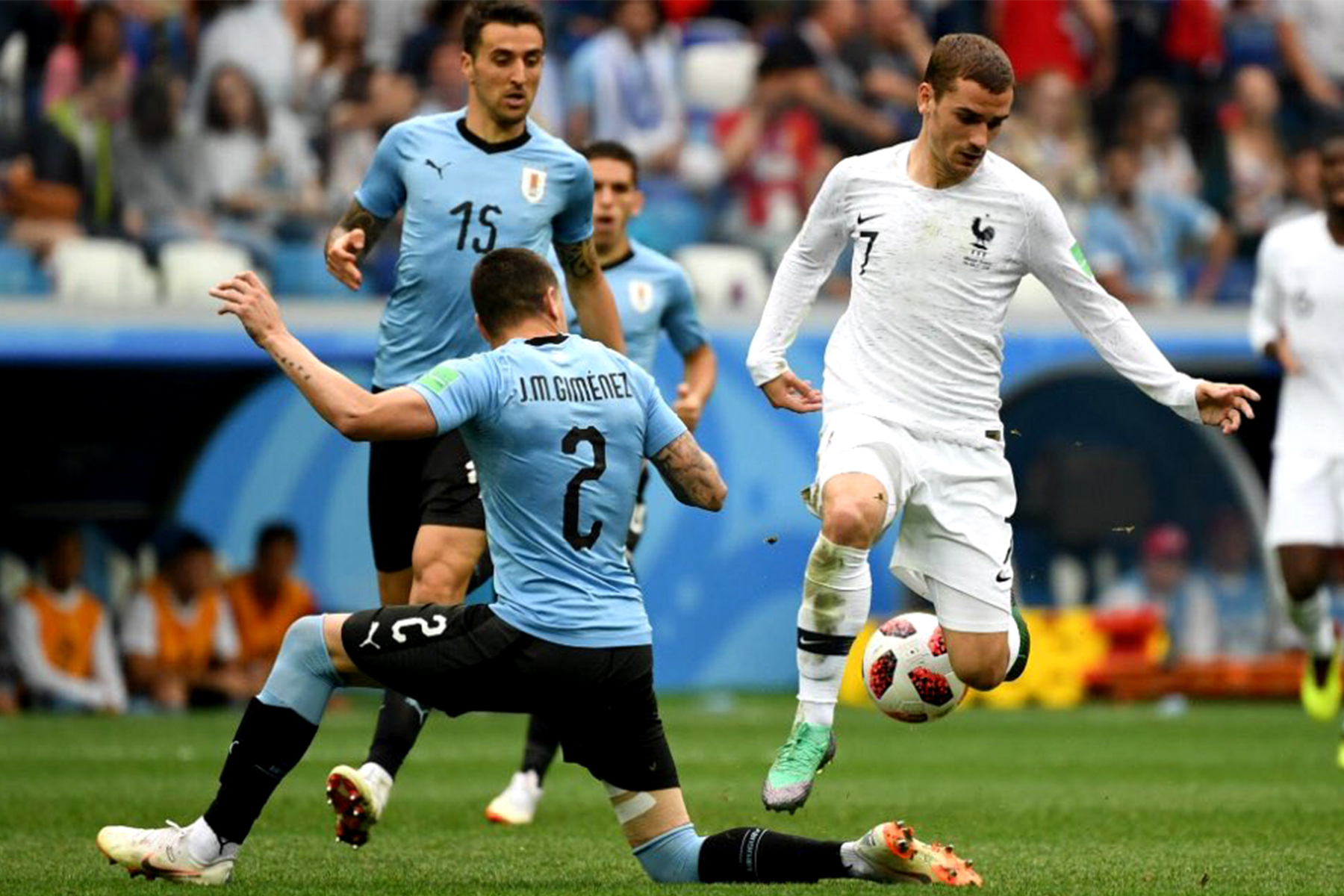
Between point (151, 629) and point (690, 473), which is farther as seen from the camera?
point (151, 629)

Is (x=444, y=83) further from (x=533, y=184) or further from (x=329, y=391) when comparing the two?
(x=329, y=391)

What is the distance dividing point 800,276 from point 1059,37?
12.9 metres

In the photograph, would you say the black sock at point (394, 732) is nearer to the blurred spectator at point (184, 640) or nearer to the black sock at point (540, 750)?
the black sock at point (540, 750)

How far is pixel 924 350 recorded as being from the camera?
759 cm

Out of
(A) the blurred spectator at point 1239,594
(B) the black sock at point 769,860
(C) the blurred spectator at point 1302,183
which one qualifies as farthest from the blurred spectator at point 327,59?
(B) the black sock at point 769,860

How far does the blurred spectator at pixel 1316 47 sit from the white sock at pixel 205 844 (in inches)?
649

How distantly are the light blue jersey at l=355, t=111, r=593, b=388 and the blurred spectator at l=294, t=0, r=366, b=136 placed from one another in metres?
9.01

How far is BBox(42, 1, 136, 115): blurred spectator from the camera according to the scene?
641 inches

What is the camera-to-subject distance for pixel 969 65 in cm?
730

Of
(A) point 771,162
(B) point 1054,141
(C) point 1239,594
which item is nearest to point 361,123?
(A) point 771,162

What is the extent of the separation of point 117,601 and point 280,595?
123 centimetres

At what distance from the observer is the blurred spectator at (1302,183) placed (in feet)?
65.4

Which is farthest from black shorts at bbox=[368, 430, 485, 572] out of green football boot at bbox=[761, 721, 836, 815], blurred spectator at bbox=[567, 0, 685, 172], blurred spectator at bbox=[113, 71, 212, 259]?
blurred spectator at bbox=[567, 0, 685, 172]

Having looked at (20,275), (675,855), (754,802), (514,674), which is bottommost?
(754,802)
